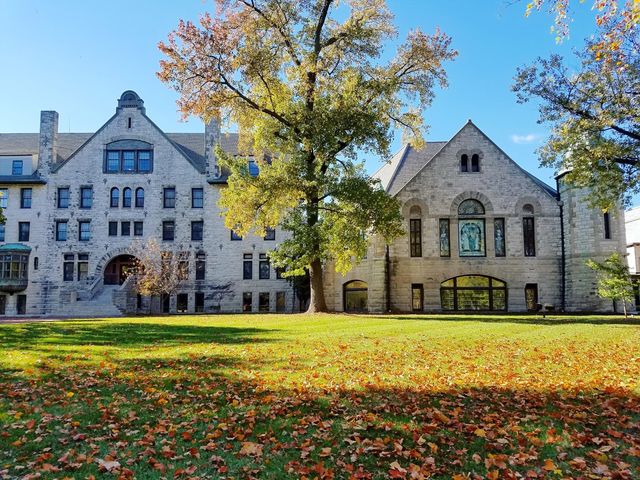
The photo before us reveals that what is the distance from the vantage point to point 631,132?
18.2 metres

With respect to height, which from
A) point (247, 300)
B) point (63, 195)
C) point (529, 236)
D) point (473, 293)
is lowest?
point (247, 300)

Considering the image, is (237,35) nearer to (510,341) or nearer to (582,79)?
(582,79)

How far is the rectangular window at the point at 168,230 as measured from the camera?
134 feet

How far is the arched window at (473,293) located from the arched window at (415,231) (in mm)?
2781

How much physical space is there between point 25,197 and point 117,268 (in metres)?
9.39

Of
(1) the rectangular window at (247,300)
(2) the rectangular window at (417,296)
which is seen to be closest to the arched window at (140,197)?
(1) the rectangular window at (247,300)

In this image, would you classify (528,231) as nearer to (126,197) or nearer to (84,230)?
(126,197)

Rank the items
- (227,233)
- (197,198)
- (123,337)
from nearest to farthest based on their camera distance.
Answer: (123,337)
(227,233)
(197,198)

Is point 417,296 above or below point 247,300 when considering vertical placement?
above

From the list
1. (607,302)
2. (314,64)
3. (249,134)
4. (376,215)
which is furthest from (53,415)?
(607,302)

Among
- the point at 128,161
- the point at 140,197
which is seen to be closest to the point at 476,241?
the point at 140,197

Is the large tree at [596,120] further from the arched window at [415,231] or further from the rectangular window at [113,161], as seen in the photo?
the rectangular window at [113,161]

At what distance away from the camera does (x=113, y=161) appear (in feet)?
135

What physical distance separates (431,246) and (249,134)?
46.4 ft
